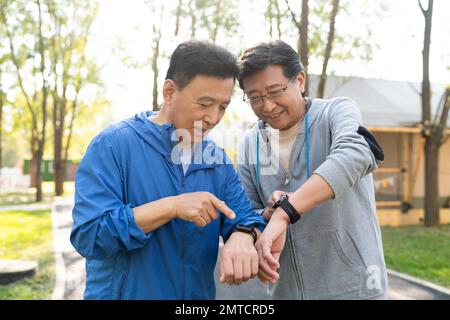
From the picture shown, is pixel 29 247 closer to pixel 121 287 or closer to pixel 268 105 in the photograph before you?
pixel 268 105

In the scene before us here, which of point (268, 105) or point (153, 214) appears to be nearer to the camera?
point (153, 214)

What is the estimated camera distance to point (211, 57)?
1896 mm

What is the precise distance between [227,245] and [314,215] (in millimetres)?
691

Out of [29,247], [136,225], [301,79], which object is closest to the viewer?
[136,225]

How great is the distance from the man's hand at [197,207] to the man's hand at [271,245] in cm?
28

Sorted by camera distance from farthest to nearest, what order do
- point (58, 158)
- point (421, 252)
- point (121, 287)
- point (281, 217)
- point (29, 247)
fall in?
point (58, 158) → point (29, 247) → point (421, 252) → point (281, 217) → point (121, 287)

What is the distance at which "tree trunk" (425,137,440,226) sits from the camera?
13.2m

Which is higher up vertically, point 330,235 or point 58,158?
point 330,235

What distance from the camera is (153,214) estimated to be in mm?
1665

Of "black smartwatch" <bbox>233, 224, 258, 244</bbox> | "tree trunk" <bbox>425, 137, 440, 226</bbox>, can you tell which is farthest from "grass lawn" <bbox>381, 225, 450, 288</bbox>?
"black smartwatch" <bbox>233, 224, 258, 244</bbox>

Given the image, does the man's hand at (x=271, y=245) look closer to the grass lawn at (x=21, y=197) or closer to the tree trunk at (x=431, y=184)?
the tree trunk at (x=431, y=184)

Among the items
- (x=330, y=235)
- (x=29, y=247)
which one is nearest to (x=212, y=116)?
(x=330, y=235)

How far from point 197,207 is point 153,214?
0.52 ft

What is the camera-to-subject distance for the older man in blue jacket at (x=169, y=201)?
5.51 ft
